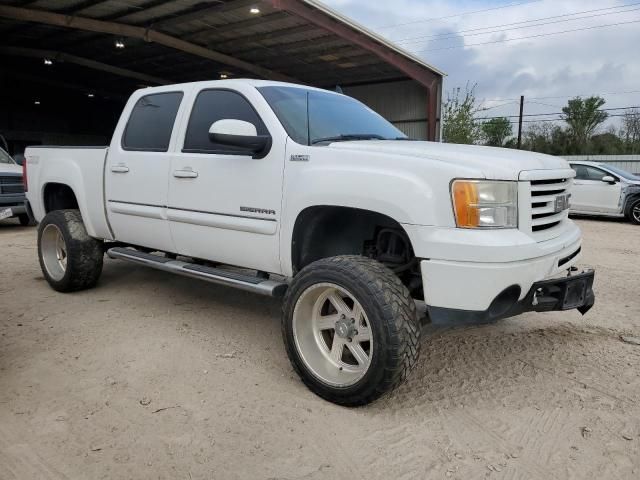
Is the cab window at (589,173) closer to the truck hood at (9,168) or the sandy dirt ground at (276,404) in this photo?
the sandy dirt ground at (276,404)

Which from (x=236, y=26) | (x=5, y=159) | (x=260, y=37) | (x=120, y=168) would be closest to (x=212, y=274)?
(x=120, y=168)

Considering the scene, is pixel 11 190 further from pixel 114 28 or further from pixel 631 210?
pixel 631 210

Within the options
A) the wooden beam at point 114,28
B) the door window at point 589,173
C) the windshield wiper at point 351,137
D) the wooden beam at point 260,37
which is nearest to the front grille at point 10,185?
the wooden beam at point 114,28

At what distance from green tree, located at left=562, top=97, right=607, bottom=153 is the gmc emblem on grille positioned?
42.8m

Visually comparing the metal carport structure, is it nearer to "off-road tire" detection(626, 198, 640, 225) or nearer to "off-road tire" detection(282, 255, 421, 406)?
"off-road tire" detection(626, 198, 640, 225)

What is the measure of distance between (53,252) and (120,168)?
1.70 metres

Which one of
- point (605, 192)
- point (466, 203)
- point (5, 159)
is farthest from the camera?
point (605, 192)

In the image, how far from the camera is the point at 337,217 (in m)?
3.64

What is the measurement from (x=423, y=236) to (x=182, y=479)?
1.73m

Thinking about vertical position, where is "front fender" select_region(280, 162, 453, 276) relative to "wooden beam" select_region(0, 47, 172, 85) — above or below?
below

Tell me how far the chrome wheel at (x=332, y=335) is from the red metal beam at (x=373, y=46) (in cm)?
979

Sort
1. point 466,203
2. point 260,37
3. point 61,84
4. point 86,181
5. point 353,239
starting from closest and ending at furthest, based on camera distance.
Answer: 1. point 466,203
2. point 353,239
3. point 86,181
4. point 260,37
5. point 61,84

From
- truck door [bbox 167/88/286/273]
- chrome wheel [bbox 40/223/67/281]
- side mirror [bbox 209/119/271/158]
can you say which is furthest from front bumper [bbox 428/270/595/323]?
chrome wheel [bbox 40/223/67/281]

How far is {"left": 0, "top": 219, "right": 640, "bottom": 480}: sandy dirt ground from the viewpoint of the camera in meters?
2.59
